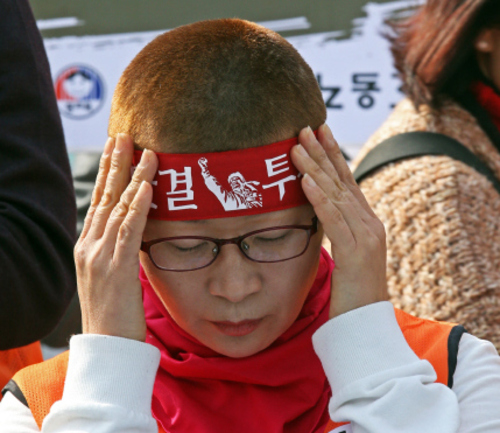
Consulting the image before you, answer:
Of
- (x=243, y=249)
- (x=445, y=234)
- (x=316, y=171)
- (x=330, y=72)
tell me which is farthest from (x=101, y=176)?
(x=330, y=72)

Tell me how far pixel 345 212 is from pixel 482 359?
48 centimetres

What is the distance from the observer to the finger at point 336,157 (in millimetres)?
1798

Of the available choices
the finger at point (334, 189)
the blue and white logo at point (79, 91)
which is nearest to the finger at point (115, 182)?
the finger at point (334, 189)

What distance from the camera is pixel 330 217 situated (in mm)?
1728

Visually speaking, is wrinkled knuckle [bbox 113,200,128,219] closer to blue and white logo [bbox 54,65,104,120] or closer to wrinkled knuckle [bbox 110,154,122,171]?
wrinkled knuckle [bbox 110,154,122,171]

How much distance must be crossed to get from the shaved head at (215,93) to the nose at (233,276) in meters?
0.24

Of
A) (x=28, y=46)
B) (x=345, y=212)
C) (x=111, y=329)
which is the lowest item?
(x=111, y=329)

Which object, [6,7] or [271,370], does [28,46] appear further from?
[271,370]

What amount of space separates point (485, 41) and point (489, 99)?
22cm

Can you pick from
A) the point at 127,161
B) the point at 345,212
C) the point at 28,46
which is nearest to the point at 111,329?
the point at 127,161

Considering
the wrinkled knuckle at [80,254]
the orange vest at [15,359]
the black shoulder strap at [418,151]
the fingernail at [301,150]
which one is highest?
the fingernail at [301,150]

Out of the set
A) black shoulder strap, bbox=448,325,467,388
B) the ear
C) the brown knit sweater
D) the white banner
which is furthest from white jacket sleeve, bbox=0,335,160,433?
the white banner

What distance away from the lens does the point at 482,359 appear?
5.87ft

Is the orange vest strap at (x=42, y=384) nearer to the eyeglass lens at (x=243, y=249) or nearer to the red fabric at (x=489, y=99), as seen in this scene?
the eyeglass lens at (x=243, y=249)
